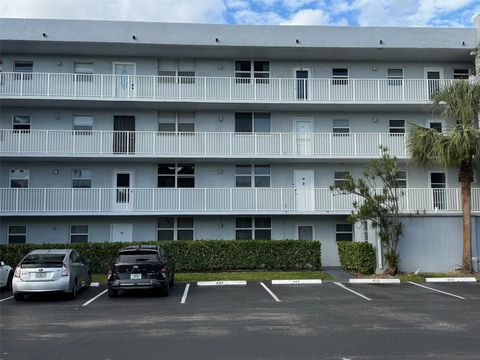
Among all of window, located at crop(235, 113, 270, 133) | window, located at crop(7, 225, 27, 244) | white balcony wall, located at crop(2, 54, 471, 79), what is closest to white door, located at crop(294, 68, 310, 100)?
white balcony wall, located at crop(2, 54, 471, 79)

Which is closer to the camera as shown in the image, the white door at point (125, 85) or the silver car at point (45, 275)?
the silver car at point (45, 275)

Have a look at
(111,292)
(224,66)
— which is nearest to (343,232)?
(224,66)

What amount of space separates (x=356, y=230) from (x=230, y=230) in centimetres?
602

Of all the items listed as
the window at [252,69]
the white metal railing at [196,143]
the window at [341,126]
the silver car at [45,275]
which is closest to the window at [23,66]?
the white metal railing at [196,143]

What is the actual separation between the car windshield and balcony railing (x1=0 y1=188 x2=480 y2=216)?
27.7 ft

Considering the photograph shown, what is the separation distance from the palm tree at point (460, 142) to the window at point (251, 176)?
24.7 feet

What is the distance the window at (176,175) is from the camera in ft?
84.1

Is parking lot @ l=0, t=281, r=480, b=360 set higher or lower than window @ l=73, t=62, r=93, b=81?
lower

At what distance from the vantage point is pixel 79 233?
2491 cm

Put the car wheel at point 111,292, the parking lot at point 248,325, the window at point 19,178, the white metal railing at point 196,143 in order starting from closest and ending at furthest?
the parking lot at point 248,325 → the car wheel at point 111,292 → the white metal railing at point 196,143 → the window at point 19,178

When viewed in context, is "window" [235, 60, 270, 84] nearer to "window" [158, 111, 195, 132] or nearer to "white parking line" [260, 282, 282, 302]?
"window" [158, 111, 195, 132]

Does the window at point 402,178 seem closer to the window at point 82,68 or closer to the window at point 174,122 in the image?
the window at point 174,122

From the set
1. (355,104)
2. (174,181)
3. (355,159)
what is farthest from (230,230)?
(355,104)

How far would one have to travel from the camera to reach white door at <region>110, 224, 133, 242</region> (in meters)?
24.9
